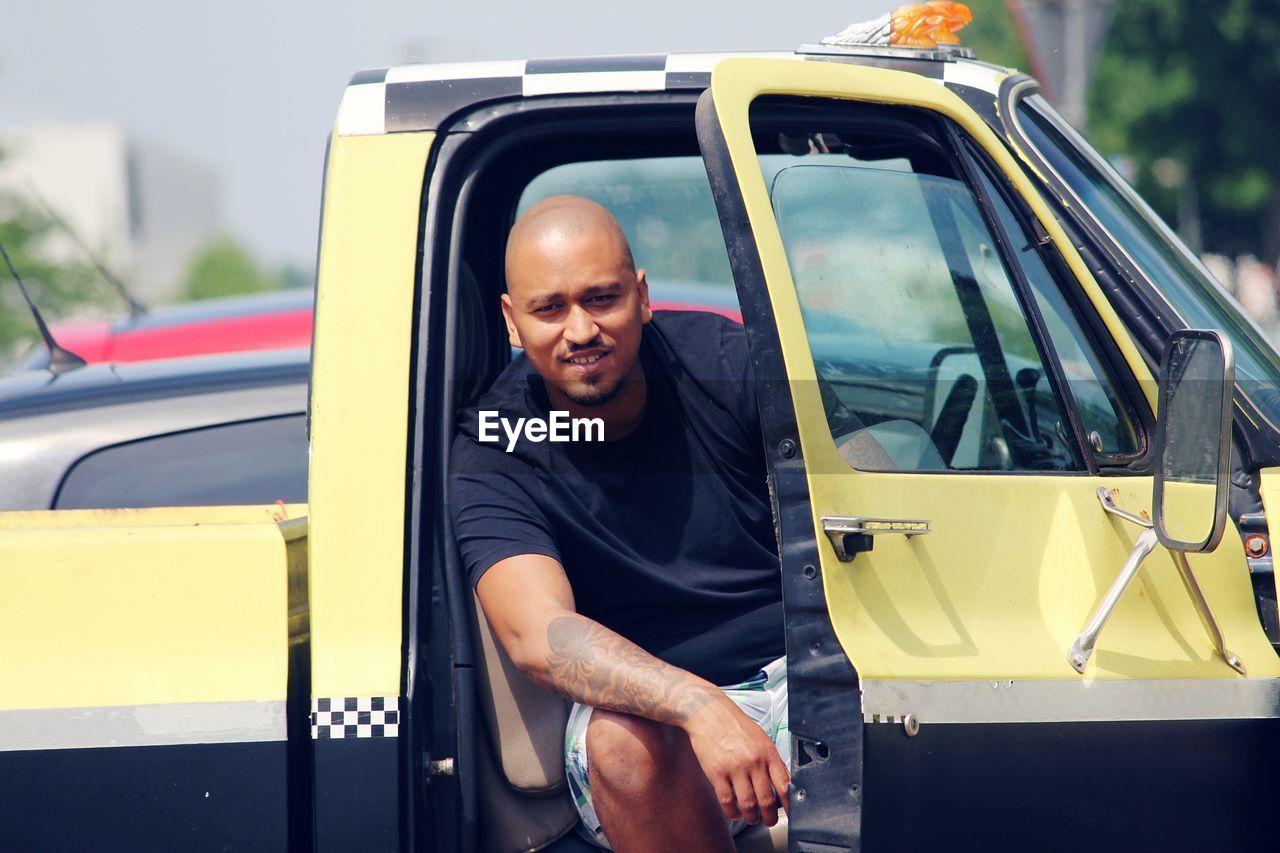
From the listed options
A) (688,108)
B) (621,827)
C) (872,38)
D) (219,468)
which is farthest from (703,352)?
(219,468)

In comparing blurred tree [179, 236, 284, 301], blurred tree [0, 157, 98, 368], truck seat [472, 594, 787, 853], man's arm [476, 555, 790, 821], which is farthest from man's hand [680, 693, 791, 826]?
blurred tree [179, 236, 284, 301]

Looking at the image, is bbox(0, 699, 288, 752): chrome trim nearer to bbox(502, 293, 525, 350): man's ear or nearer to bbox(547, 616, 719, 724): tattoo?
bbox(547, 616, 719, 724): tattoo

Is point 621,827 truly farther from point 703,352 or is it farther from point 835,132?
point 835,132

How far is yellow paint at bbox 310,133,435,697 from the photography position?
6.55 ft

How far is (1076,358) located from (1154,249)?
242 mm

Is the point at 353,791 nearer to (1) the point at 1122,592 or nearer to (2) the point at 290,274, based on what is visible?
(1) the point at 1122,592

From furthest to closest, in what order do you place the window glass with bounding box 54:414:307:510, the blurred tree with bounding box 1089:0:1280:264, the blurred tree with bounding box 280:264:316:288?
the blurred tree with bounding box 280:264:316:288, the blurred tree with bounding box 1089:0:1280:264, the window glass with bounding box 54:414:307:510

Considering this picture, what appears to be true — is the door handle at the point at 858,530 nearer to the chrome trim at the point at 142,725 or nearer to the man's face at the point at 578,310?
the man's face at the point at 578,310

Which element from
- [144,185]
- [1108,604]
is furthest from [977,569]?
[144,185]

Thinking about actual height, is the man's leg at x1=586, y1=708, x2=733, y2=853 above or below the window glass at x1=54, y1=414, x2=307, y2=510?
below

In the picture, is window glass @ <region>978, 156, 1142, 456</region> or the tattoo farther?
window glass @ <region>978, 156, 1142, 456</region>

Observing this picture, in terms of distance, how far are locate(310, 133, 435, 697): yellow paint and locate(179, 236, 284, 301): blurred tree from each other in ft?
112

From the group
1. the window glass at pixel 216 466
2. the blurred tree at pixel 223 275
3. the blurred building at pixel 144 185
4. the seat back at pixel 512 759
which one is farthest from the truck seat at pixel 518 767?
the blurred building at pixel 144 185

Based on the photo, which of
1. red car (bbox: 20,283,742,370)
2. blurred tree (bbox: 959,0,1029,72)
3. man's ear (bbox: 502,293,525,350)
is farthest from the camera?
blurred tree (bbox: 959,0,1029,72)
